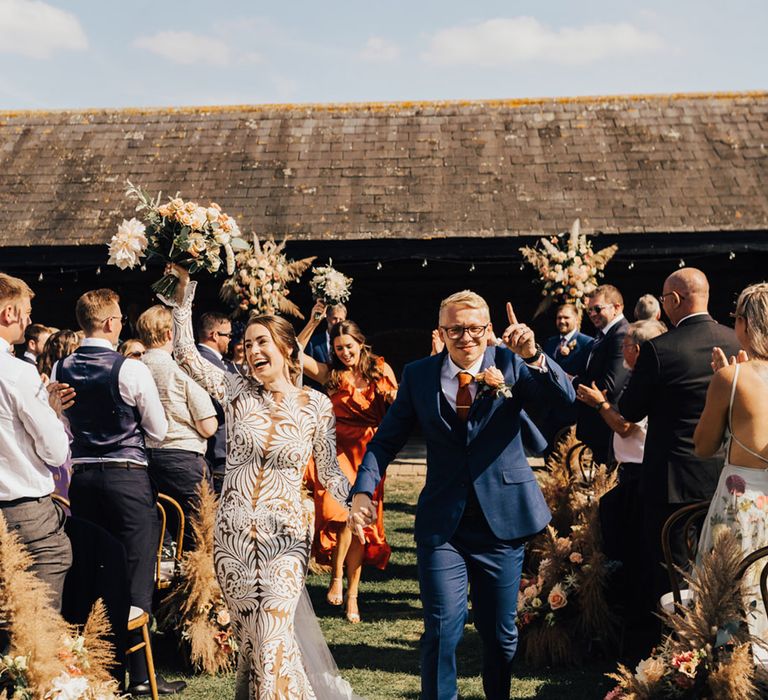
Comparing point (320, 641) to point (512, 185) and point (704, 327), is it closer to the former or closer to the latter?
point (704, 327)

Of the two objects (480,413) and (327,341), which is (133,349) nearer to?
(480,413)

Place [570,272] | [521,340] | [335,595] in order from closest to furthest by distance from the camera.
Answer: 1. [521,340]
2. [335,595]
3. [570,272]

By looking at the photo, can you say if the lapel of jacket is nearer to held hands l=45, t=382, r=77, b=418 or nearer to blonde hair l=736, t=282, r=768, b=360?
blonde hair l=736, t=282, r=768, b=360

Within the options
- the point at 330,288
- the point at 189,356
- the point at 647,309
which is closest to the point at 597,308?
the point at 647,309

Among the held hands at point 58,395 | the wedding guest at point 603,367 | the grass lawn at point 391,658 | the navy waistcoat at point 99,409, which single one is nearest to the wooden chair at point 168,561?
the grass lawn at point 391,658

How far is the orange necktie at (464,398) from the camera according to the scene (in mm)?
4367

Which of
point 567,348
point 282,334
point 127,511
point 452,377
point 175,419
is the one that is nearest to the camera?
point 452,377

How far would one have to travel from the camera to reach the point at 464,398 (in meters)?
4.39

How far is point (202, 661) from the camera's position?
5754mm

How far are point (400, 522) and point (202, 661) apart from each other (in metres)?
4.85

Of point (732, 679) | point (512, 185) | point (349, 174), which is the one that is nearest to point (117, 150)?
point (349, 174)

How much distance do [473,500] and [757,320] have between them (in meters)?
1.51

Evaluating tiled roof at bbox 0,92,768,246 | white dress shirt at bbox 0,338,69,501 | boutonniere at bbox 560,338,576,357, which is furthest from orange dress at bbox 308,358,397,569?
tiled roof at bbox 0,92,768,246

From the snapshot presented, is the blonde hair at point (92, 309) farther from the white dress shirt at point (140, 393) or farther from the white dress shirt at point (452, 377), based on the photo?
the white dress shirt at point (452, 377)
